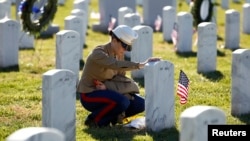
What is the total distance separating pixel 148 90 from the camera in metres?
8.64

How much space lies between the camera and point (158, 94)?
861 centimetres

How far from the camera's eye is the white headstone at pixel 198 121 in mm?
6000

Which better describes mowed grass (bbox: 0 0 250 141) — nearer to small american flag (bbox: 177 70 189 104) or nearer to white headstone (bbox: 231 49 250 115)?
white headstone (bbox: 231 49 250 115)

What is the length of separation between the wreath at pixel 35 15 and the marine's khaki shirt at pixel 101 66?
584 centimetres

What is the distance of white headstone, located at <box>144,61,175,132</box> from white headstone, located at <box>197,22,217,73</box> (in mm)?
4170

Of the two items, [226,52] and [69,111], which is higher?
[69,111]

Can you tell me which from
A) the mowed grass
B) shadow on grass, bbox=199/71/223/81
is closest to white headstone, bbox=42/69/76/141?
the mowed grass

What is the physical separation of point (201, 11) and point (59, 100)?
10066mm

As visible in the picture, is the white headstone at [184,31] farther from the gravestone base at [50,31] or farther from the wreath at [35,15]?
the gravestone base at [50,31]

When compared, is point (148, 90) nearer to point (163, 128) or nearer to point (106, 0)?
point (163, 128)

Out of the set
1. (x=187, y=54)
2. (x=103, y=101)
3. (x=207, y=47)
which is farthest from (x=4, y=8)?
(x=103, y=101)

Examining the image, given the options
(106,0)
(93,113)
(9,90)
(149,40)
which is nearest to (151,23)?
(106,0)

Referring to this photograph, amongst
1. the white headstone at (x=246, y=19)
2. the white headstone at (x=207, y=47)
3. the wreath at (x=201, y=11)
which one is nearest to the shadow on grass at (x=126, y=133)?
the white headstone at (x=207, y=47)

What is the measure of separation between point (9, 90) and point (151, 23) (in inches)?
351
